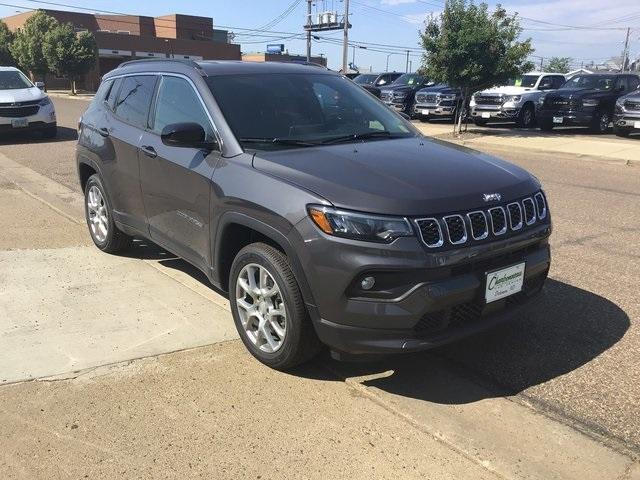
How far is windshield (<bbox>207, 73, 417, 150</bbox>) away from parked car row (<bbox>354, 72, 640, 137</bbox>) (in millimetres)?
14029

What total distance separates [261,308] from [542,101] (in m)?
18.4

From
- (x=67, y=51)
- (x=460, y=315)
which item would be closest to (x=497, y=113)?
(x=460, y=315)

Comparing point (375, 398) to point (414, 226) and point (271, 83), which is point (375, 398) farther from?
point (271, 83)

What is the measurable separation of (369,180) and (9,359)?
2.45 metres

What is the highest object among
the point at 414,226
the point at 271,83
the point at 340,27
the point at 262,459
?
the point at 340,27

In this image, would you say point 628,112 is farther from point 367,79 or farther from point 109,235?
point 109,235

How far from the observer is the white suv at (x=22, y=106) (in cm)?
1427

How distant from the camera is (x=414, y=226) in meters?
3.02

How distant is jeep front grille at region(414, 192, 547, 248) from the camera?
3.06 m

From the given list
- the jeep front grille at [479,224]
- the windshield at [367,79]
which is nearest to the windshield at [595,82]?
the windshield at [367,79]

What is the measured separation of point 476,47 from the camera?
16812 millimetres

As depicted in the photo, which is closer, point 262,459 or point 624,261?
point 262,459

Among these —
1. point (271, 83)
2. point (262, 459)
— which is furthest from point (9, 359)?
point (271, 83)

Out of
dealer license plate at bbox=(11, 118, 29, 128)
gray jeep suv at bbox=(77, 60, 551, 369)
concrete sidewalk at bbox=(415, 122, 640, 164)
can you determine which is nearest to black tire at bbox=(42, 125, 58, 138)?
dealer license plate at bbox=(11, 118, 29, 128)
